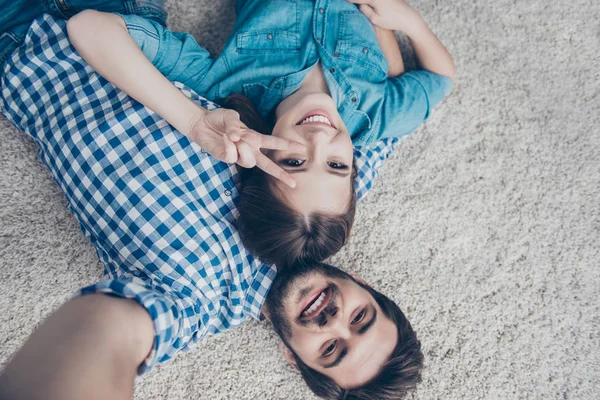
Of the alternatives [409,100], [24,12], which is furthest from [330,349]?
[24,12]

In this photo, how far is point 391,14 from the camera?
1.03 metres

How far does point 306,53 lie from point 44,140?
59 cm

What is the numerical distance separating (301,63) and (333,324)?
0.57 m

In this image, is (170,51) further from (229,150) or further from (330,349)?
(330,349)

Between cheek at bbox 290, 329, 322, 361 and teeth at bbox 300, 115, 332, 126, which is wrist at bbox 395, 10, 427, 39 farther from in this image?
cheek at bbox 290, 329, 322, 361

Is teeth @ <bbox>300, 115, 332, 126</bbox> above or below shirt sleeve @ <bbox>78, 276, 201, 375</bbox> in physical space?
above

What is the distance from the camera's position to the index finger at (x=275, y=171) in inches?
30.6

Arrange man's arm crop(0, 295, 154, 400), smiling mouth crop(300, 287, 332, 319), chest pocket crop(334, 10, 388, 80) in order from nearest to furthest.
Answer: man's arm crop(0, 295, 154, 400) → smiling mouth crop(300, 287, 332, 319) → chest pocket crop(334, 10, 388, 80)

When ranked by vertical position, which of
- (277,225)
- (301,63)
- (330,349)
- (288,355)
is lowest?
(288,355)

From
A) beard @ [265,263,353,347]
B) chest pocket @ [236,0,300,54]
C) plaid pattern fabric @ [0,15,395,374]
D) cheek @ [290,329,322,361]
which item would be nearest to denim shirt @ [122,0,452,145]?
chest pocket @ [236,0,300,54]

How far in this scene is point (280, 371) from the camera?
1.02 metres

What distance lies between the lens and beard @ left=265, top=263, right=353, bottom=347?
0.87 meters

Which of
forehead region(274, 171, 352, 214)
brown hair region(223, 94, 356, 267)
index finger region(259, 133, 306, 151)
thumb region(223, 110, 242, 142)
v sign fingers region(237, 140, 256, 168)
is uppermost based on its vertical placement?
thumb region(223, 110, 242, 142)

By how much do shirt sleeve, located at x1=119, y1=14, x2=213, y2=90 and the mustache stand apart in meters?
0.55
